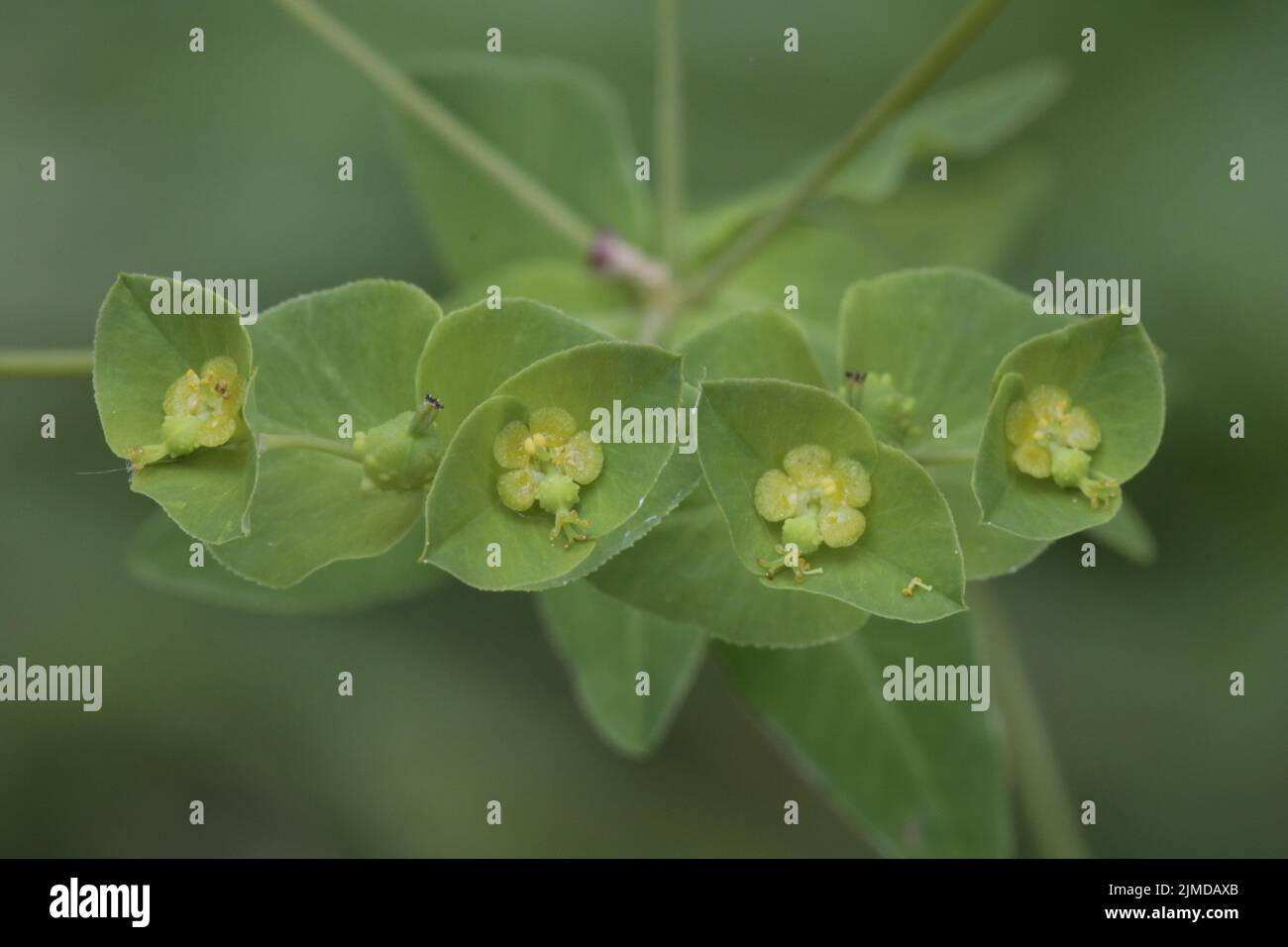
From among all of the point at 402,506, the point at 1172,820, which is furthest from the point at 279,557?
the point at 1172,820

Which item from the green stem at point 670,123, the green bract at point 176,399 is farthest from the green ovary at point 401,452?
the green stem at point 670,123

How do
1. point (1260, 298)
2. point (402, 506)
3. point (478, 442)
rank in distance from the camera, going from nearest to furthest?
point (478, 442)
point (402, 506)
point (1260, 298)

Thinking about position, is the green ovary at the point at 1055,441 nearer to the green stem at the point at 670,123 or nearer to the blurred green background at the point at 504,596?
the green stem at the point at 670,123

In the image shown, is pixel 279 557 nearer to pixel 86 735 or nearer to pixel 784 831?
pixel 86 735

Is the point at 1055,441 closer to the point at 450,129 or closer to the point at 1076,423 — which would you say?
the point at 1076,423

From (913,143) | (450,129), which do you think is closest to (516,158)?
(450,129)

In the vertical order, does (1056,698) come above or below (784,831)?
above
